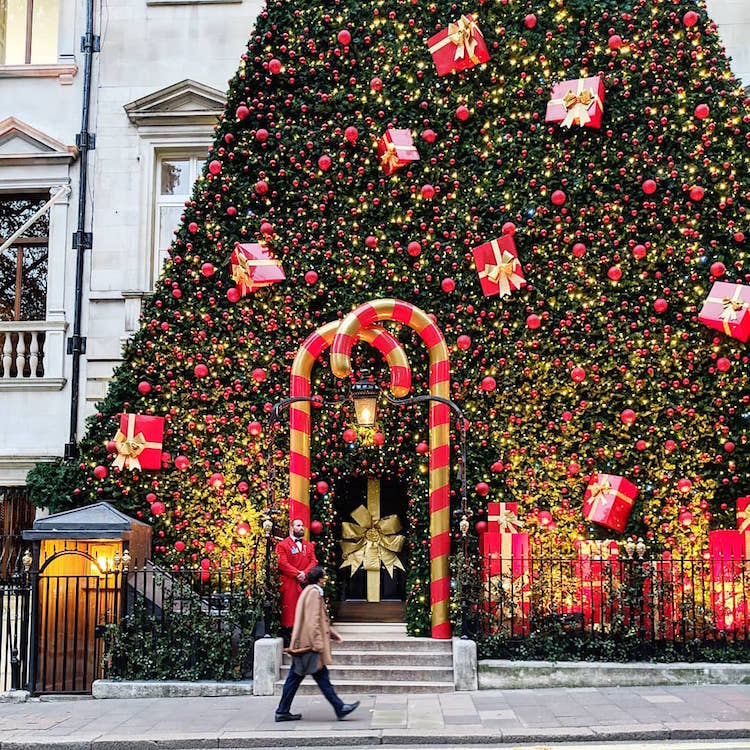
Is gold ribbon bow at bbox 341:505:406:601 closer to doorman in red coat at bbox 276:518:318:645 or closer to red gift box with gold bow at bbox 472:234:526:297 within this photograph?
doorman in red coat at bbox 276:518:318:645

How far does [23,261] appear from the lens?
18266mm

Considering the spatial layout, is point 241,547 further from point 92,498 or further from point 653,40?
point 653,40

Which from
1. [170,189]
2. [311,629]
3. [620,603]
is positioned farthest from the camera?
[170,189]

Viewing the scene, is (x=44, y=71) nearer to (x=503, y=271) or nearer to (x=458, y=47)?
(x=458, y=47)

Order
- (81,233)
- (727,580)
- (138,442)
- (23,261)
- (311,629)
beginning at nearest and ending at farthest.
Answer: (311,629) < (727,580) < (138,442) < (81,233) < (23,261)

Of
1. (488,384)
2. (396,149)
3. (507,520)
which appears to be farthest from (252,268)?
(507,520)

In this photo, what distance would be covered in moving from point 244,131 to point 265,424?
190 inches

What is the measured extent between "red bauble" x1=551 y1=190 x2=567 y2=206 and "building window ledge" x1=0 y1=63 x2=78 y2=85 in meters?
9.01

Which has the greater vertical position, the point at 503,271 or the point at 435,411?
the point at 503,271

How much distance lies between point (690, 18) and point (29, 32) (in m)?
11.9

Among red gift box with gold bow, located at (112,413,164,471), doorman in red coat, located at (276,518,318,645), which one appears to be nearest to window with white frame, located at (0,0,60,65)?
red gift box with gold bow, located at (112,413,164,471)

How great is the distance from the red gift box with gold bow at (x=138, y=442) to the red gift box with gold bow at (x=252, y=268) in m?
2.55

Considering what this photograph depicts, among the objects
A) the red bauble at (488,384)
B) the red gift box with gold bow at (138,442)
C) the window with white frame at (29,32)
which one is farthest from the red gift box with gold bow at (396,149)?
the window with white frame at (29,32)

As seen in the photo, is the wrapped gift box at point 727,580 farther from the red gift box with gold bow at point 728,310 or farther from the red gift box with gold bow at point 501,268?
the red gift box with gold bow at point 501,268
